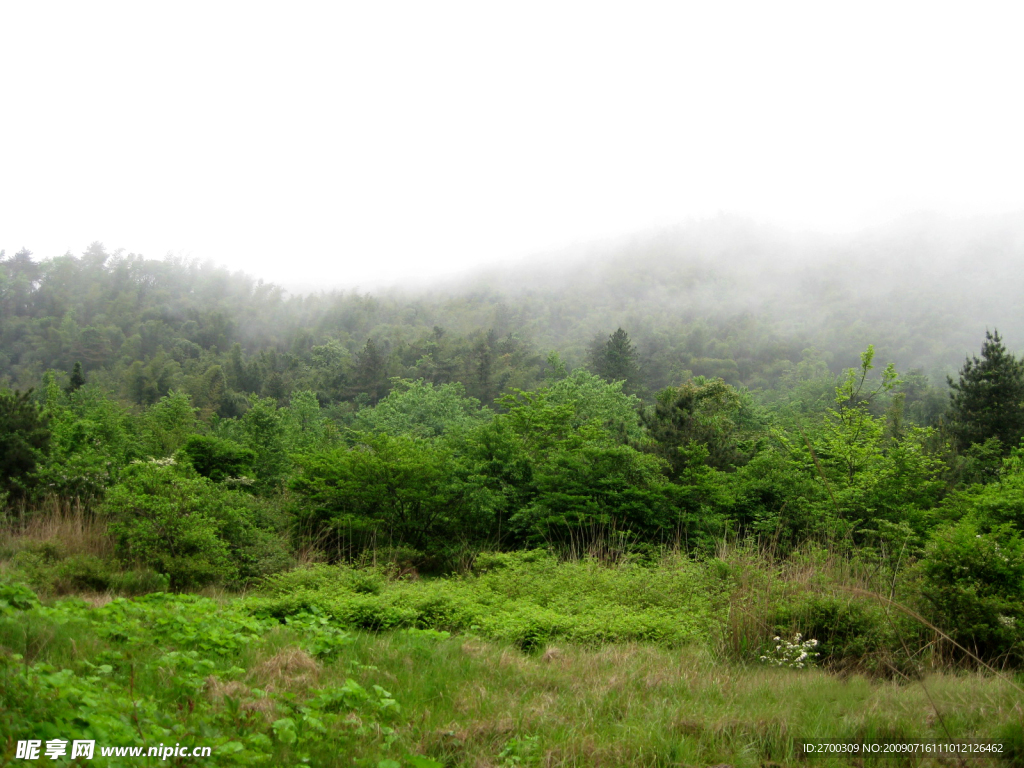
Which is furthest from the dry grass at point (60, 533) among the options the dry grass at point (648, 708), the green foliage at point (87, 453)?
the dry grass at point (648, 708)

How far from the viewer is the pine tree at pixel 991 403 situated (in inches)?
A: 1094

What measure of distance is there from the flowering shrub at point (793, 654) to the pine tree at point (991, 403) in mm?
27556

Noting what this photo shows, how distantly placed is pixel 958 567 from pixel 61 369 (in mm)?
114595

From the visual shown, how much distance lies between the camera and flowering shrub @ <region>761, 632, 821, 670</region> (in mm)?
5961

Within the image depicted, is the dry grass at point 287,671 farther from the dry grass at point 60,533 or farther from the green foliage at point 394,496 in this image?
the green foliage at point 394,496

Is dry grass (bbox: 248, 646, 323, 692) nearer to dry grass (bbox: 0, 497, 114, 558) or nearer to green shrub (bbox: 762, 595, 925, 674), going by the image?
green shrub (bbox: 762, 595, 925, 674)

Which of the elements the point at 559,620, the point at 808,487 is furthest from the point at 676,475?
the point at 559,620

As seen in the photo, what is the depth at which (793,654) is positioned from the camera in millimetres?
6074

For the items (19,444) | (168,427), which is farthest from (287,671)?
(168,427)

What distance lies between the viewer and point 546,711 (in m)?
4.48

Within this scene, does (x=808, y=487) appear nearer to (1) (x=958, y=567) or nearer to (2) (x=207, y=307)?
(1) (x=958, y=567)

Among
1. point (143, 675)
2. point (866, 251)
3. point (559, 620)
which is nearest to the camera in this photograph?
point (143, 675)

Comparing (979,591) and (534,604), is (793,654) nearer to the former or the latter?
(979,591)

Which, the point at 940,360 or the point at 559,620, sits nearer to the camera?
the point at 559,620
